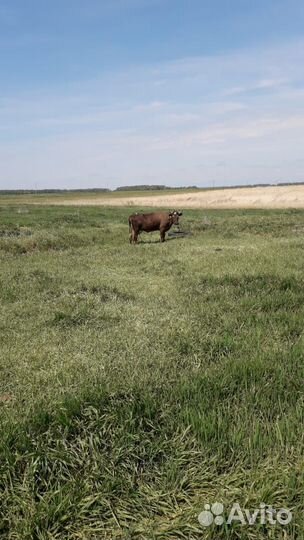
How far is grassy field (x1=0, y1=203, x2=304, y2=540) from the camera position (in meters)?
3.02

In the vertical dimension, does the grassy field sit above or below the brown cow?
below

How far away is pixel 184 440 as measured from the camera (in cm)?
367

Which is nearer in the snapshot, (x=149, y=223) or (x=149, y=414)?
(x=149, y=414)

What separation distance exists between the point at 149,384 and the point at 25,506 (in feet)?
5.90

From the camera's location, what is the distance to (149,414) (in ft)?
13.0

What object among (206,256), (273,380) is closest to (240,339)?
(273,380)

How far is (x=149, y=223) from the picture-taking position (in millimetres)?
19984

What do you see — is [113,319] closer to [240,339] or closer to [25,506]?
[240,339]

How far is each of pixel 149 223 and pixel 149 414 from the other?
53.7 feet

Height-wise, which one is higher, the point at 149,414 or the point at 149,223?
the point at 149,223

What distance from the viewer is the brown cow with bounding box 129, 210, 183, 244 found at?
1952 centimetres

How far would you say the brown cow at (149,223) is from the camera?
19516 millimetres

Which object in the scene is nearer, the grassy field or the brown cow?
the grassy field

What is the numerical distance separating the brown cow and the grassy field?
431 inches
